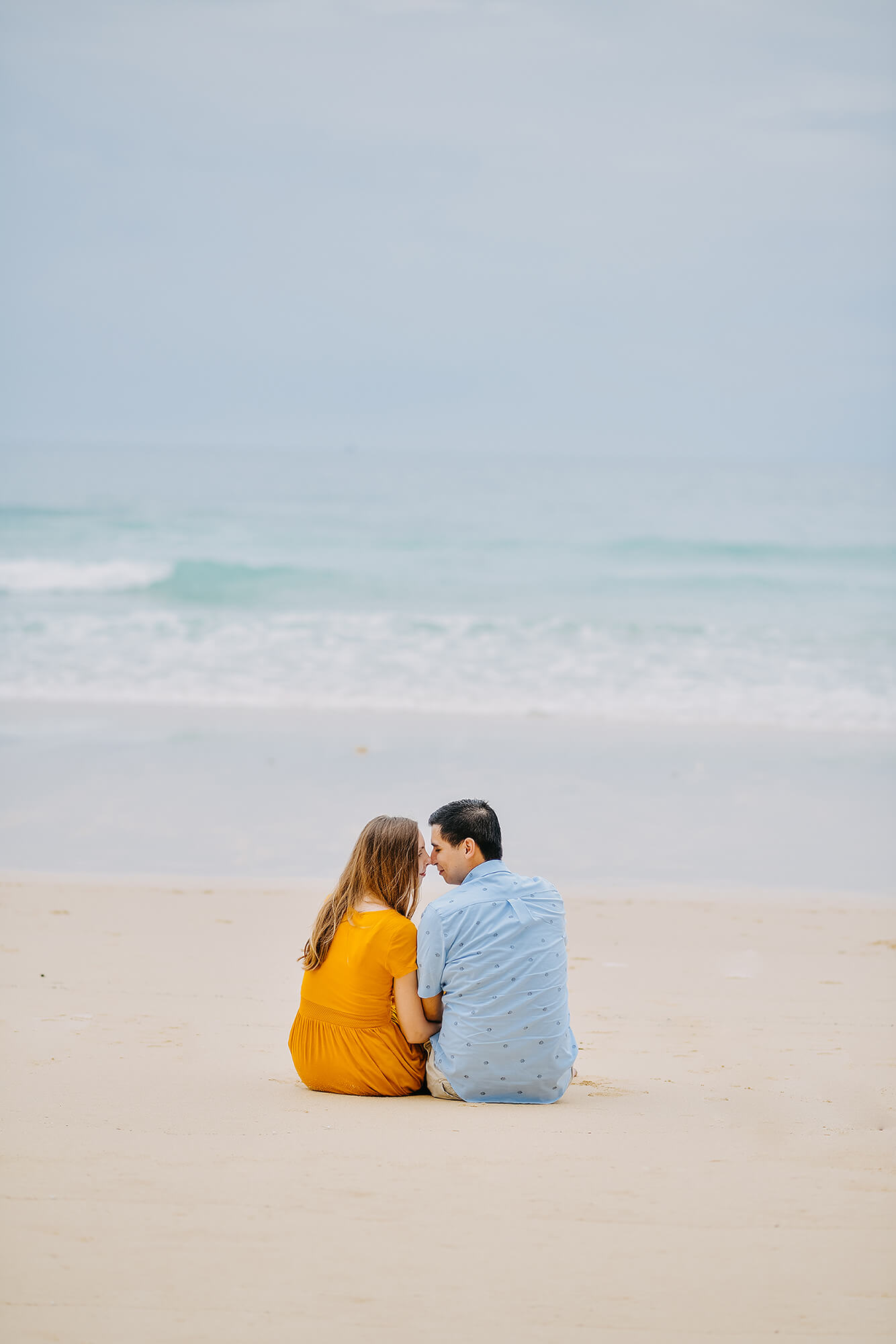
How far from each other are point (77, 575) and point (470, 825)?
19309 millimetres

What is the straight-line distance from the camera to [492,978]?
322 cm

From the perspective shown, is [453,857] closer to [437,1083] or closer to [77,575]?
[437,1083]

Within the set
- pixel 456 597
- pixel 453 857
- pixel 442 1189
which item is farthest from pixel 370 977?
→ pixel 456 597

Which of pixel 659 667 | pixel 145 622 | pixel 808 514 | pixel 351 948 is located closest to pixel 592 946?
pixel 351 948

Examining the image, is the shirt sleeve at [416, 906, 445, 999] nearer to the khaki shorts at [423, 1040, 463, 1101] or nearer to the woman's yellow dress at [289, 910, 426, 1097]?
the woman's yellow dress at [289, 910, 426, 1097]

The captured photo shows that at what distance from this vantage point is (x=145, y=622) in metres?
17.3

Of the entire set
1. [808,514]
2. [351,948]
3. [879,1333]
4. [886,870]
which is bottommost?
[886,870]

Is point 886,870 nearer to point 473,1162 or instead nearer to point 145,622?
point 473,1162

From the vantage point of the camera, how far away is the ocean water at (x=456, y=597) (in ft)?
43.5

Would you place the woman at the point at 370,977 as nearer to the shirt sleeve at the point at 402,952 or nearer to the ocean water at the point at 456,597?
the shirt sleeve at the point at 402,952

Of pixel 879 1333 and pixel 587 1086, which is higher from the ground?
pixel 879 1333

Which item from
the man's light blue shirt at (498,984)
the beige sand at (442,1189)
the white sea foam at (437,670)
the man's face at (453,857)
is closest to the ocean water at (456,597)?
the white sea foam at (437,670)

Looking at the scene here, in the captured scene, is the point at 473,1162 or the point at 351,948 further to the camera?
the point at 351,948

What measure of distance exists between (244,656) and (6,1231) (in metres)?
12.9
